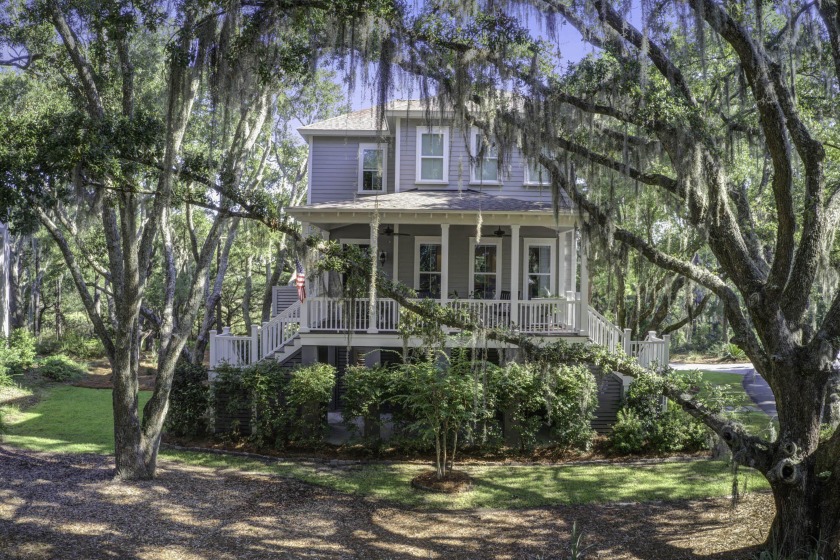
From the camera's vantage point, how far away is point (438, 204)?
47.3ft

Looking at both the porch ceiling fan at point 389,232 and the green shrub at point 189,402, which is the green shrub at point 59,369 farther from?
the porch ceiling fan at point 389,232

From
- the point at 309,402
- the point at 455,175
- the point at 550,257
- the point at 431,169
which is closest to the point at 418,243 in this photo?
the point at 431,169

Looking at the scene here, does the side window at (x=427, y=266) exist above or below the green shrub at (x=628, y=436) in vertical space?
above

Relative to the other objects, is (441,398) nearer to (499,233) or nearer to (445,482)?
(445,482)

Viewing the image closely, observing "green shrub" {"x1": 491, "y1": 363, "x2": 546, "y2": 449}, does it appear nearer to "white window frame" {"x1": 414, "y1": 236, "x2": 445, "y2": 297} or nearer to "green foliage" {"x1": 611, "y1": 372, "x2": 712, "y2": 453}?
"green foliage" {"x1": 611, "y1": 372, "x2": 712, "y2": 453}

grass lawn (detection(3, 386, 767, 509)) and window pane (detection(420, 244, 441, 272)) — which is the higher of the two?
window pane (detection(420, 244, 441, 272))

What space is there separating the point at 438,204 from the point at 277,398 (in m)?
5.45

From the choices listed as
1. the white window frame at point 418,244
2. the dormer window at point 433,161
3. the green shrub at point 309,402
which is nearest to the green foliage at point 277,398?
the green shrub at point 309,402

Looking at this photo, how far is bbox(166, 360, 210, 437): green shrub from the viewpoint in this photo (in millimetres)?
12875

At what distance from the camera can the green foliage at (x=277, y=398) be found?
40.1ft

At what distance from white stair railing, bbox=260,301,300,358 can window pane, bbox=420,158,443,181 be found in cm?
503

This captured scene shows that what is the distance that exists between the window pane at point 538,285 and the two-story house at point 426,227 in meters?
0.03

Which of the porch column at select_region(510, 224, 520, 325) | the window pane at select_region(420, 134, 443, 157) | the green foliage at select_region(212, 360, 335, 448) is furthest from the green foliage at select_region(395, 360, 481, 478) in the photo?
the window pane at select_region(420, 134, 443, 157)

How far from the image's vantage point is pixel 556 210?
9.67m
